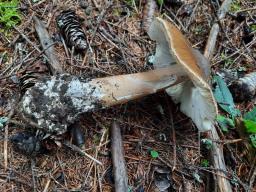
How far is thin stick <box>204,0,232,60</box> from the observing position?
2844 mm

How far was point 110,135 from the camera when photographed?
7.93ft

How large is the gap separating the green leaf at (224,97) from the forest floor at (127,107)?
121mm

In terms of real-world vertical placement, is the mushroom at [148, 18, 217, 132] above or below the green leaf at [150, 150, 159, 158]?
above

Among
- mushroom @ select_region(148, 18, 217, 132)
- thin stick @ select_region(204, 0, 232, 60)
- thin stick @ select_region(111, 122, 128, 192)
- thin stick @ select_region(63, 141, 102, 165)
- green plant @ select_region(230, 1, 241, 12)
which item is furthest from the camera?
green plant @ select_region(230, 1, 241, 12)

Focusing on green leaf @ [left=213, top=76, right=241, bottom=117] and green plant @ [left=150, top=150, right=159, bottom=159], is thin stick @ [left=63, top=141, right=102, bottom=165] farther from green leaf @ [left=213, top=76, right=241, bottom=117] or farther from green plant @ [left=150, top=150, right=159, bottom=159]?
green leaf @ [left=213, top=76, right=241, bottom=117]

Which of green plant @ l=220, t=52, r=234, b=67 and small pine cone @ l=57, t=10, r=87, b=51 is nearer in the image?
small pine cone @ l=57, t=10, r=87, b=51

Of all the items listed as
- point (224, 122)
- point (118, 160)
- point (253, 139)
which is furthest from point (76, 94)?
point (253, 139)

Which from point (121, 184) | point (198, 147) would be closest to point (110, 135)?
point (121, 184)

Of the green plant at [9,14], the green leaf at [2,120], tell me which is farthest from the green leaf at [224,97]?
the green plant at [9,14]

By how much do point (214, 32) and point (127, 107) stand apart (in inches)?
39.0

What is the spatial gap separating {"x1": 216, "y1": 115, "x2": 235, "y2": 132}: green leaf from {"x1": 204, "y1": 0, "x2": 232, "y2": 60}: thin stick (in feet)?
1.72

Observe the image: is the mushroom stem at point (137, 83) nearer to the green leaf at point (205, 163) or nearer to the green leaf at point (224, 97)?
the green leaf at point (224, 97)

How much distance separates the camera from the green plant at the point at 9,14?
275 centimetres

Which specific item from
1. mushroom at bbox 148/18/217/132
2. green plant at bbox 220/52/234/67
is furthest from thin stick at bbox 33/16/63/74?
green plant at bbox 220/52/234/67
